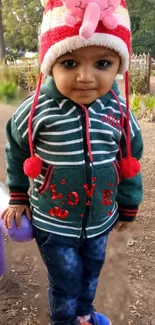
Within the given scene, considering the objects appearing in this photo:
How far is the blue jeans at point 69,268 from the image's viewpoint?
1729 millimetres

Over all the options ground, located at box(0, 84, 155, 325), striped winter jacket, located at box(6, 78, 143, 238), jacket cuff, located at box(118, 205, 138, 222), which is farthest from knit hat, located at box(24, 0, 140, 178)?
ground, located at box(0, 84, 155, 325)

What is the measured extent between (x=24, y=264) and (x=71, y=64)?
1509 millimetres

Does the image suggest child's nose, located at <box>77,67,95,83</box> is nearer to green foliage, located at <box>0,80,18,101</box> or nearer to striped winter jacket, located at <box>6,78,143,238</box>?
striped winter jacket, located at <box>6,78,143,238</box>

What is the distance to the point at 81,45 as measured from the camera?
55.9 inches

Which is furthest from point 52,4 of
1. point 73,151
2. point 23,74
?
point 23,74

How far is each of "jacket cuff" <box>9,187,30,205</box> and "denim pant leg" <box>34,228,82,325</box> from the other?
0.13 metres

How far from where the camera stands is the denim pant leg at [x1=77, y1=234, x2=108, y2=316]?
1818 millimetres

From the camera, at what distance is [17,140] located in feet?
5.45

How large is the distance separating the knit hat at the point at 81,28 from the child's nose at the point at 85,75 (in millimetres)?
75

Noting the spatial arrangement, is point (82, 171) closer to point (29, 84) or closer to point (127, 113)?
point (127, 113)

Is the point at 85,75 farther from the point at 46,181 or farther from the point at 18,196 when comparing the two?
the point at 18,196

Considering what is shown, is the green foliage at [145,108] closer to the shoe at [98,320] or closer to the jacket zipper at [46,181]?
the shoe at [98,320]

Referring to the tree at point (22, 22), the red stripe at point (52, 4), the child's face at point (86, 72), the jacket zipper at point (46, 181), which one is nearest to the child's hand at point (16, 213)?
the jacket zipper at point (46, 181)

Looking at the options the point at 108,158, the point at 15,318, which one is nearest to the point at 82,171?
the point at 108,158
